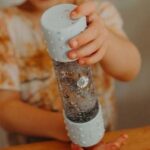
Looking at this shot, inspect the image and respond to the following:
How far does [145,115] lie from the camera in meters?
1.15

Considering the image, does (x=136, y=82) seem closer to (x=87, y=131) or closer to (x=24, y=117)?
(x=24, y=117)

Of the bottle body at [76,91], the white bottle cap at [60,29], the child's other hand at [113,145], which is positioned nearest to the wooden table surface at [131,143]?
the child's other hand at [113,145]

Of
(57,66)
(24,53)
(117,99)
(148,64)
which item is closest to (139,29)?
(148,64)

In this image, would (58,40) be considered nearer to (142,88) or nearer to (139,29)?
(139,29)

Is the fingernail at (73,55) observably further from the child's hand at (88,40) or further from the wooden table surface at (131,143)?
the wooden table surface at (131,143)

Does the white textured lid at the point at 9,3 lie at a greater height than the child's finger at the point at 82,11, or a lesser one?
lesser

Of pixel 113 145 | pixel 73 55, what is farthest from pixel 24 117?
pixel 73 55

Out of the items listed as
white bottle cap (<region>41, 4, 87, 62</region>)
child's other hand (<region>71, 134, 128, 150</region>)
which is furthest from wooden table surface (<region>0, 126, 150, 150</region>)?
white bottle cap (<region>41, 4, 87, 62</region>)

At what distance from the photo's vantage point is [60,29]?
0.46 m

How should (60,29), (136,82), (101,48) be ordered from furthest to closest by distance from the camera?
(136,82) → (101,48) → (60,29)

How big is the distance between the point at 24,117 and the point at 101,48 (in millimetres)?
289

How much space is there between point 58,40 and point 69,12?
0.05 m

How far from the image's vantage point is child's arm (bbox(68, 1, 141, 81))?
49 centimetres

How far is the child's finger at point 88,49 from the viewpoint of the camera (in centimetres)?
49
